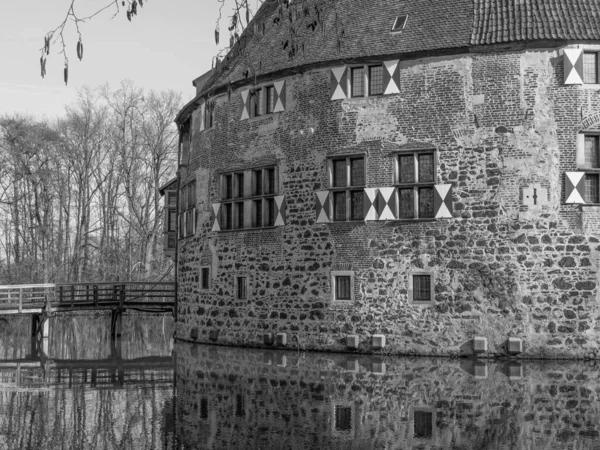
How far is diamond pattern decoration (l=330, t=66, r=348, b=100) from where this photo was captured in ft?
64.4

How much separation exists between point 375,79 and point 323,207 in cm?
302

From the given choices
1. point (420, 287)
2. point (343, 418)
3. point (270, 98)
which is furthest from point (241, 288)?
point (343, 418)

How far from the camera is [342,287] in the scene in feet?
63.4

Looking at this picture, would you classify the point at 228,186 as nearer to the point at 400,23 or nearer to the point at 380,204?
the point at 380,204

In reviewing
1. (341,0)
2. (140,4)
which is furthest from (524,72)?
(140,4)

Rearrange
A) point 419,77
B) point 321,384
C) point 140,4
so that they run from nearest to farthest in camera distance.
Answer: point 140,4
point 321,384
point 419,77

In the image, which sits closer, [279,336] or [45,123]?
[279,336]

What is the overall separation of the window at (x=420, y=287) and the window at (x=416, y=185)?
1.23 meters

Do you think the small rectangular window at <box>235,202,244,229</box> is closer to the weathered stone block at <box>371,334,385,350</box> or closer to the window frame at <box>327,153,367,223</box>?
the window frame at <box>327,153,367,223</box>

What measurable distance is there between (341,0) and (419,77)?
4.04 meters

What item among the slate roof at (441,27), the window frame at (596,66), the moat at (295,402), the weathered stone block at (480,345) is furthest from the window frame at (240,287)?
the window frame at (596,66)

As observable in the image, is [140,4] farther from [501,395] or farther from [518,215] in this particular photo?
[518,215]

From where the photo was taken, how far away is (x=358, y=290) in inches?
749

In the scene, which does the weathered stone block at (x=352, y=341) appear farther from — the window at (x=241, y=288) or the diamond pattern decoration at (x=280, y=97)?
the diamond pattern decoration at (x=280, y=97)
